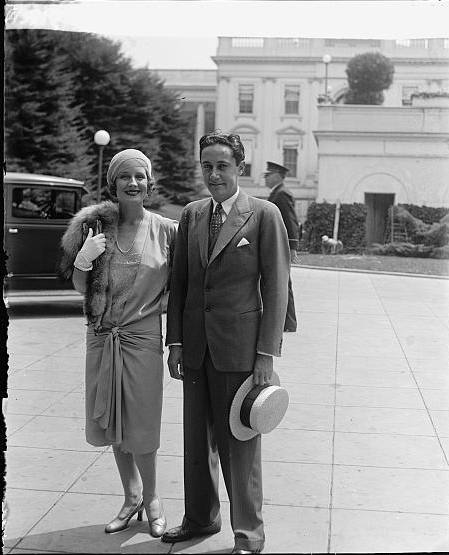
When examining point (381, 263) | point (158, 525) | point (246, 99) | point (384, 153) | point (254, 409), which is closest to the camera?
point (254, 409)

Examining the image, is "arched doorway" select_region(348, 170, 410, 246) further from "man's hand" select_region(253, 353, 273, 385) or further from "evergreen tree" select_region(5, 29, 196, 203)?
"man's hand" select_region(253, 353, 273, 385)

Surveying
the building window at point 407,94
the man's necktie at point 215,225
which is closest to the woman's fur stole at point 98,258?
the man's necktie at point 215,225

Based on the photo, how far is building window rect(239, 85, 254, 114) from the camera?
350 centimetres

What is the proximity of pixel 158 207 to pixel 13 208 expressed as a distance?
4273mm

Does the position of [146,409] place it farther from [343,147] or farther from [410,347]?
[410,347]

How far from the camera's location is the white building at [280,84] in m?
3.36

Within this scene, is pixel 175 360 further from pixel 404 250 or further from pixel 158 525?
pixel 404 250

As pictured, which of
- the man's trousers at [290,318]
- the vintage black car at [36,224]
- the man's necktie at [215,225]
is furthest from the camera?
the vintage black car at [36,224]

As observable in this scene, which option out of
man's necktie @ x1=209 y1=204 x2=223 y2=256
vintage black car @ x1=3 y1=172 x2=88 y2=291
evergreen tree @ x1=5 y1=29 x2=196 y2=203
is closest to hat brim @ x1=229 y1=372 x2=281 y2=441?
man's necktie @ x1=209 y1=204 x2=223 y2=256

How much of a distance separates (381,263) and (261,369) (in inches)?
74.5

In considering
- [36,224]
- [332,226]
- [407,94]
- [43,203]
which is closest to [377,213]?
[332,226]

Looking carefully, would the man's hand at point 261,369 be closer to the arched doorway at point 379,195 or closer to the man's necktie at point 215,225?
the man's necktie at point 215,225

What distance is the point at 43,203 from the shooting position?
26.3 feet

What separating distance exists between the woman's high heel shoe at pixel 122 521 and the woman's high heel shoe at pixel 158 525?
0.08m
